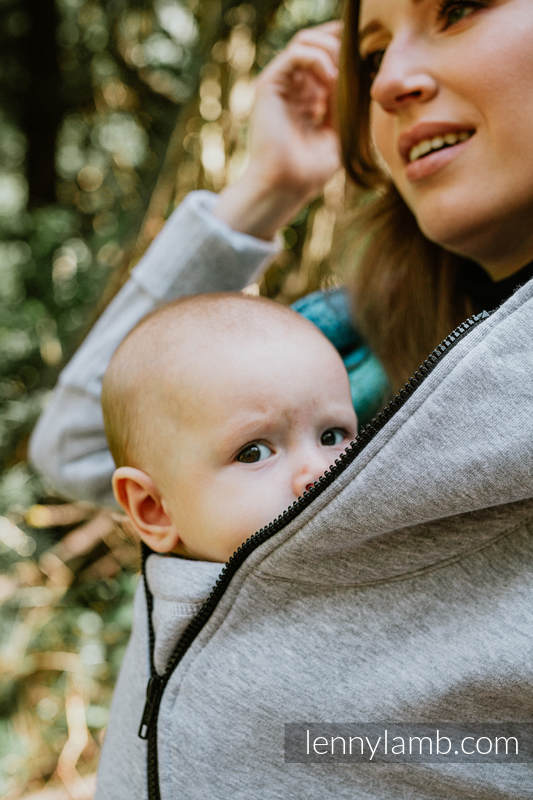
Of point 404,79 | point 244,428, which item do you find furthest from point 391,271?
point 244,428

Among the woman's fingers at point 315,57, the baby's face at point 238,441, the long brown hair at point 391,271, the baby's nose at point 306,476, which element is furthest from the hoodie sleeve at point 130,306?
the baby's nose at point 306,476

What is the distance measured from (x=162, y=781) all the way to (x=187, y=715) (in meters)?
0.09

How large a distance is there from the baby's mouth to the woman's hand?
1.44 ft

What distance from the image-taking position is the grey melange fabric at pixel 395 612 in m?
0.74

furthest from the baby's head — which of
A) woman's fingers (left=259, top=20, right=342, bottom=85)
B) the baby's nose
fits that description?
woman's fingers (left=259, top=20, right=342, bottom=85)

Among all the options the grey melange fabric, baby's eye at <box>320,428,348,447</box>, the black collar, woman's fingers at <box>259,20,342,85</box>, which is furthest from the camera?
woman's fingers at <box>259,20,342,85</box>

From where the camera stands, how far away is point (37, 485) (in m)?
2.54

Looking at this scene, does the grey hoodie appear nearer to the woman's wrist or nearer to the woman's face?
the woman's face

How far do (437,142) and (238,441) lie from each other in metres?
0.57

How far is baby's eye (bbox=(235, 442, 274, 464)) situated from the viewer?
3.26 ft

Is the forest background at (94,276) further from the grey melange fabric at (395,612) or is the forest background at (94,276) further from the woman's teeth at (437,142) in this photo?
the grey melange fabric at (395,612)

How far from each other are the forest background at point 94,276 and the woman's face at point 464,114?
1.00 m

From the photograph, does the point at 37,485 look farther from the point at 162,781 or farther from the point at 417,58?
the point at 417,58

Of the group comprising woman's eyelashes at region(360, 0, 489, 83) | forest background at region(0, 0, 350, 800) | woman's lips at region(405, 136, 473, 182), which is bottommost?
forest background at region(0, 0, 350, 800)
